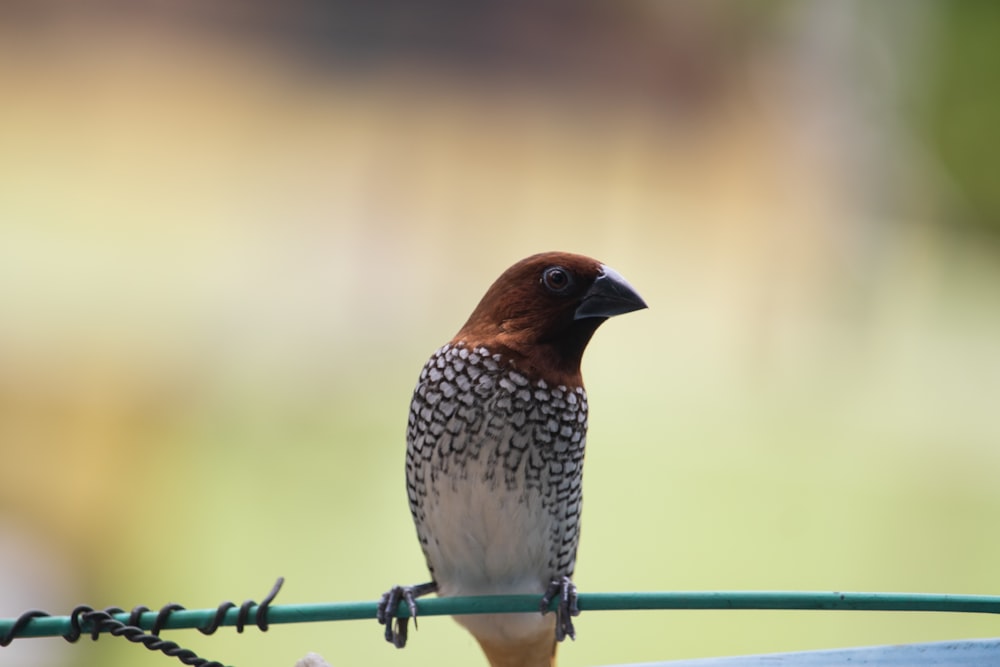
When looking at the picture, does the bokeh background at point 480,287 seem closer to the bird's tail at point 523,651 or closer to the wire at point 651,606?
the bird's tail at point 523,651

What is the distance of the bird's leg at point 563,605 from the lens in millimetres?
1646

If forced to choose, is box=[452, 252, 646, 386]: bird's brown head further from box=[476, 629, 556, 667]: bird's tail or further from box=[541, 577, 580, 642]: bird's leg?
box=[476, 629, 556, 667]: bird's tail

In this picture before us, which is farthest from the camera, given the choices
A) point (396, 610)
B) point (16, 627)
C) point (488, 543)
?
point (488, 543)

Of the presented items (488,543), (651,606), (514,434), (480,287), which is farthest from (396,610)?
(480,287)

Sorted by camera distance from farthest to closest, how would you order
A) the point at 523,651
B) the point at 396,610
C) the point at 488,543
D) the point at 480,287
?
the point at 480,287, the point at 523,651, the point at 488,543, the point at 396,610

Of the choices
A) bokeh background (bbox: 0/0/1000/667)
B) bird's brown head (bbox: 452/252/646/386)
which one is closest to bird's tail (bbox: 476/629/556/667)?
bird's brown head (bbox: 452/252/646/386)

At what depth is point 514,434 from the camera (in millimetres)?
1681

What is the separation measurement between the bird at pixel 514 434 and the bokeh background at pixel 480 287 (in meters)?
1.95

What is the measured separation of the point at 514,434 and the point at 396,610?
12.1 inches

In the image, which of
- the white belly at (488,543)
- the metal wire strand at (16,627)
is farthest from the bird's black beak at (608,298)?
the metal wire strand at (16,627)

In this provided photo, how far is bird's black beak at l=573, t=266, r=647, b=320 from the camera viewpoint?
5.53 feet

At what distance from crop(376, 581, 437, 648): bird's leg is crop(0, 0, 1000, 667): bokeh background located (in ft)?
6.40

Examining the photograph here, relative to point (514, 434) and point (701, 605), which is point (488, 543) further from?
point (701, 605)

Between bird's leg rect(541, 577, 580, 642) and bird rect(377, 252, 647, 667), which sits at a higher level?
bird rect(377, 252, 647, 667)
